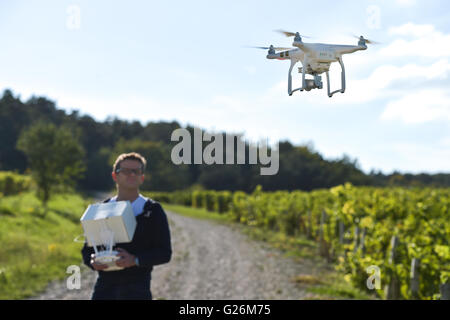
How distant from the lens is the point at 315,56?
0.88m

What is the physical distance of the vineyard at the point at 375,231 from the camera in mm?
8000

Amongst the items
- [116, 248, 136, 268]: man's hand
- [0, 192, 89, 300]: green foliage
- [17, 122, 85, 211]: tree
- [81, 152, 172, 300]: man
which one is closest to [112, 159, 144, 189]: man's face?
[81, 152, 172, 300]: man

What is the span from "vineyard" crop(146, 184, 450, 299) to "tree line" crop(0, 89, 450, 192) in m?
1.13

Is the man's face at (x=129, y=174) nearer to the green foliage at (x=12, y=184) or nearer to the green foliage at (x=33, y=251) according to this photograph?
the green foliage at (x=33, y=251)

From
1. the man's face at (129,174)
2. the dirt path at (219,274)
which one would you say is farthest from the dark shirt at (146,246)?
the dirt path at (219,274)

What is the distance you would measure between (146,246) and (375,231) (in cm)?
911

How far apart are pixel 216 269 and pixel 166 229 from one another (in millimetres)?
11383

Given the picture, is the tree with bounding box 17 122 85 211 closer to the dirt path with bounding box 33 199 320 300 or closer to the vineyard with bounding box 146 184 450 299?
the dirt path with bounding box 33 199 320 300

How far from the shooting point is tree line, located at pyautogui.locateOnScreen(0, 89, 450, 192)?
8.42 meters

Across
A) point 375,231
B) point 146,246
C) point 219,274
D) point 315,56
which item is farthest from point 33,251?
point 315,56

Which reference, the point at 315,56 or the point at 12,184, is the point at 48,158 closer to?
the point at 12,184

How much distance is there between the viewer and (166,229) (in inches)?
126

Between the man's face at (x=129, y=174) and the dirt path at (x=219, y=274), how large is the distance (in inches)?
314
